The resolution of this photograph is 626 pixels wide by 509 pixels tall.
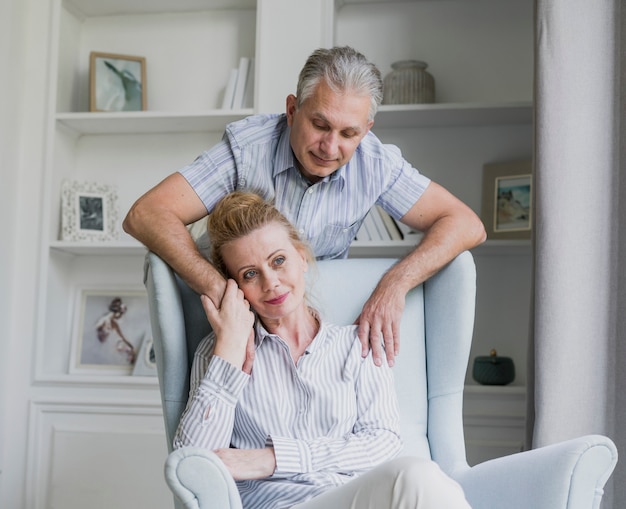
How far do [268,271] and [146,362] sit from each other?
1717 millimetres

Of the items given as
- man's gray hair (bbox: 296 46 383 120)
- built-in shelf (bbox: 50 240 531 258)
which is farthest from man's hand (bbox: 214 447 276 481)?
built-in shelf (bbox: 50 240 531 258)

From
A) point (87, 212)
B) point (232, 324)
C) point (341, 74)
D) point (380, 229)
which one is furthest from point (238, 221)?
point (87, 212)

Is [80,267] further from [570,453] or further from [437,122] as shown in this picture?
[570,453]

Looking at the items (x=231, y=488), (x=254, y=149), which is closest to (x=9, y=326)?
(x=254, y=149)

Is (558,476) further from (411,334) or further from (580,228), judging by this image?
(580,228)

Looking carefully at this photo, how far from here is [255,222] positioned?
176cm

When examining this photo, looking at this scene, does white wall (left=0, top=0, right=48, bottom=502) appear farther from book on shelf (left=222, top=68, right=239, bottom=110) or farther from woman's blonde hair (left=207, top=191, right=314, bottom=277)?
woman's blonde hair (left=207, top=191, right=314, bottom=277)

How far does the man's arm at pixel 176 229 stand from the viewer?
1.78m

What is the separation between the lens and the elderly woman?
161 centimetres

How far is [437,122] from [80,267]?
153 centimetres

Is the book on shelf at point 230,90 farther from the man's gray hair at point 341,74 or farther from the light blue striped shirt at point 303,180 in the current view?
the man's gray hair at point 341,74

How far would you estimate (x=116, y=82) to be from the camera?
A: 3443 mm

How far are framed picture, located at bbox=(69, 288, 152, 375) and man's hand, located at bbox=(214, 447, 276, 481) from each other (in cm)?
187

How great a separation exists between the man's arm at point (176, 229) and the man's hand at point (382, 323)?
327 mm
